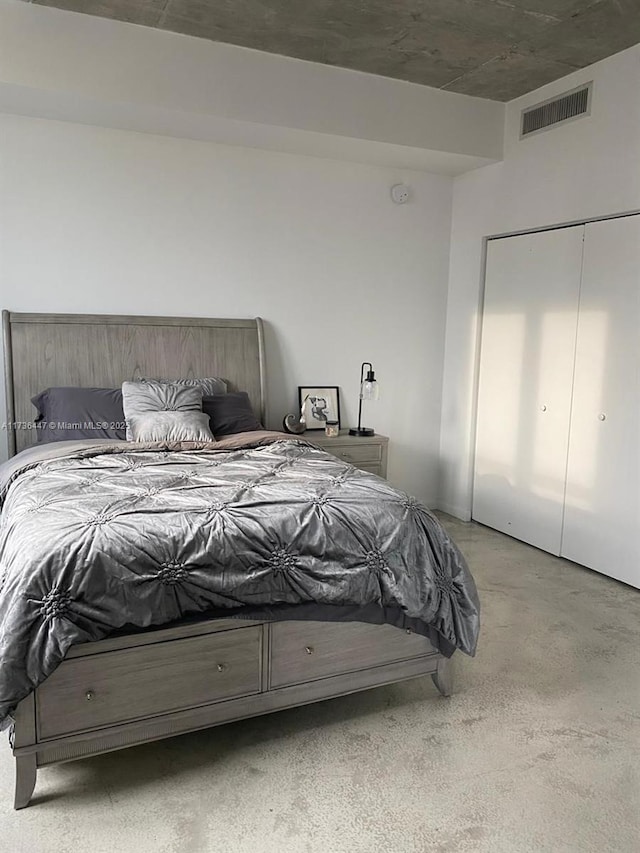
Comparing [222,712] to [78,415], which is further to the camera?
[78,415]

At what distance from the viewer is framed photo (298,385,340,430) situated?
181 inches

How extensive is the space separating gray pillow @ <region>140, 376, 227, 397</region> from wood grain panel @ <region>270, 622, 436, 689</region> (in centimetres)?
193

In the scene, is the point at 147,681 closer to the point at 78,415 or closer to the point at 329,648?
the point at 329,648

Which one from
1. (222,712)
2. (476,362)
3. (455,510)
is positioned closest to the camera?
(222,712)

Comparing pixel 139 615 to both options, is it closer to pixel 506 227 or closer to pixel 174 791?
pixel 174 791

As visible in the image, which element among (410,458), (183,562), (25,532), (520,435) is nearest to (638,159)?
(520,435)

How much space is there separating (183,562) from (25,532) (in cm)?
51

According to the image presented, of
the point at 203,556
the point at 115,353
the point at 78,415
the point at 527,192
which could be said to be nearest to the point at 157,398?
the point at 78,415

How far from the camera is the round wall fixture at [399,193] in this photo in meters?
4.71

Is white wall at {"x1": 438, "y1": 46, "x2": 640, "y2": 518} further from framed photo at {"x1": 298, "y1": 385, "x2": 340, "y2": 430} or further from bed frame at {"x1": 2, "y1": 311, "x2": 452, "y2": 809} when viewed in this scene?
bed frame at {"x1": 2, "y1": 311, "x2": 452, "y2": 809}

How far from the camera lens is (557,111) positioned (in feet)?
13.2

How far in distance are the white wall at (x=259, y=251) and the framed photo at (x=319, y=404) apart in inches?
3.6

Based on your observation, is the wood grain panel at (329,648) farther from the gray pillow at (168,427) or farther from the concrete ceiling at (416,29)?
the concrete ceiling at (416,29)

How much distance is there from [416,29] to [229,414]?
223cm
